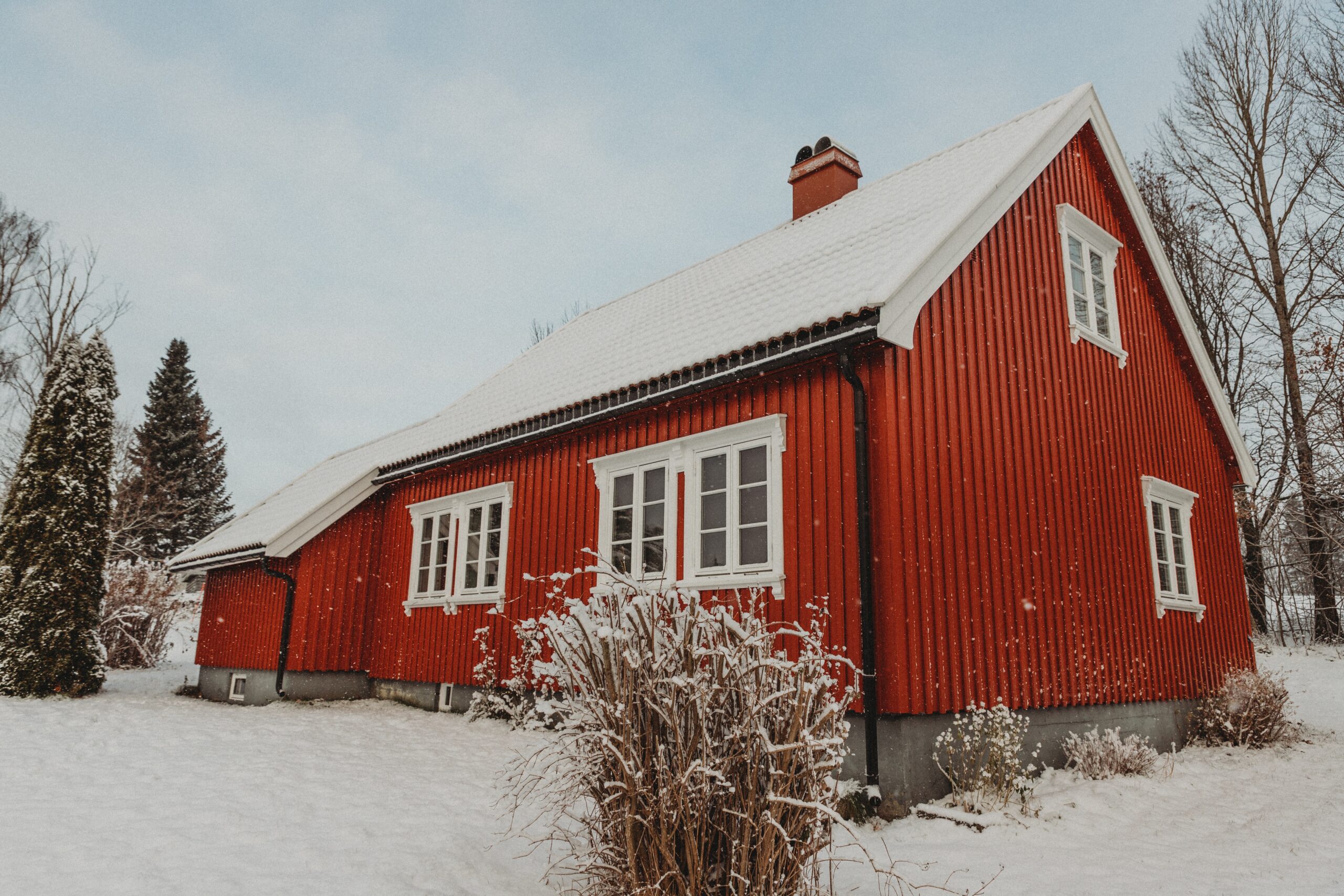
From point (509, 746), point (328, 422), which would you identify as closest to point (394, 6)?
point (509, 746)

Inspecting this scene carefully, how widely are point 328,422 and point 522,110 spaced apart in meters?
106

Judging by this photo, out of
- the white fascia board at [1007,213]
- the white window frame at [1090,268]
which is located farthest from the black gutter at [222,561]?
the white window frame at [1090,268]

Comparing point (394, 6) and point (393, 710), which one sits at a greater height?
point (394, 6)

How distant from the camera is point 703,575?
777cm

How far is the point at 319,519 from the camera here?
12.5m

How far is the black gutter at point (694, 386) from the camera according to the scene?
6695 millimetres

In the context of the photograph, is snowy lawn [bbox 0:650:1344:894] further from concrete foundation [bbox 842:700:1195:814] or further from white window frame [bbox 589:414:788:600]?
white window frame [bbox 589:414:788:600]

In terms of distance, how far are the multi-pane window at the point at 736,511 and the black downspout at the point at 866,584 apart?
999 millimetres

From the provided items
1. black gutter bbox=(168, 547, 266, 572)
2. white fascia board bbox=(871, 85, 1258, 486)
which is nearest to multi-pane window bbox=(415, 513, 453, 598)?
black gutter bbox=(168, 547, 266, 572)

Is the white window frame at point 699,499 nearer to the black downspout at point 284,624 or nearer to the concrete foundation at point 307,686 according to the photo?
the concrete foundation at point 307,686

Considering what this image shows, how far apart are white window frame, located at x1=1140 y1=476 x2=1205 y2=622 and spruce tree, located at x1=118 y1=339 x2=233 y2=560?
3270 cm

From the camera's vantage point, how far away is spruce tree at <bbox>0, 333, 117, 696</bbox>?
35.3 ft

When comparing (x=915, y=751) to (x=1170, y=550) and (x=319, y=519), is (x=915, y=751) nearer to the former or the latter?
(x=1170, y=550)

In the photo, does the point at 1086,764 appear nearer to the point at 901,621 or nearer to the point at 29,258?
the point at 901,621
